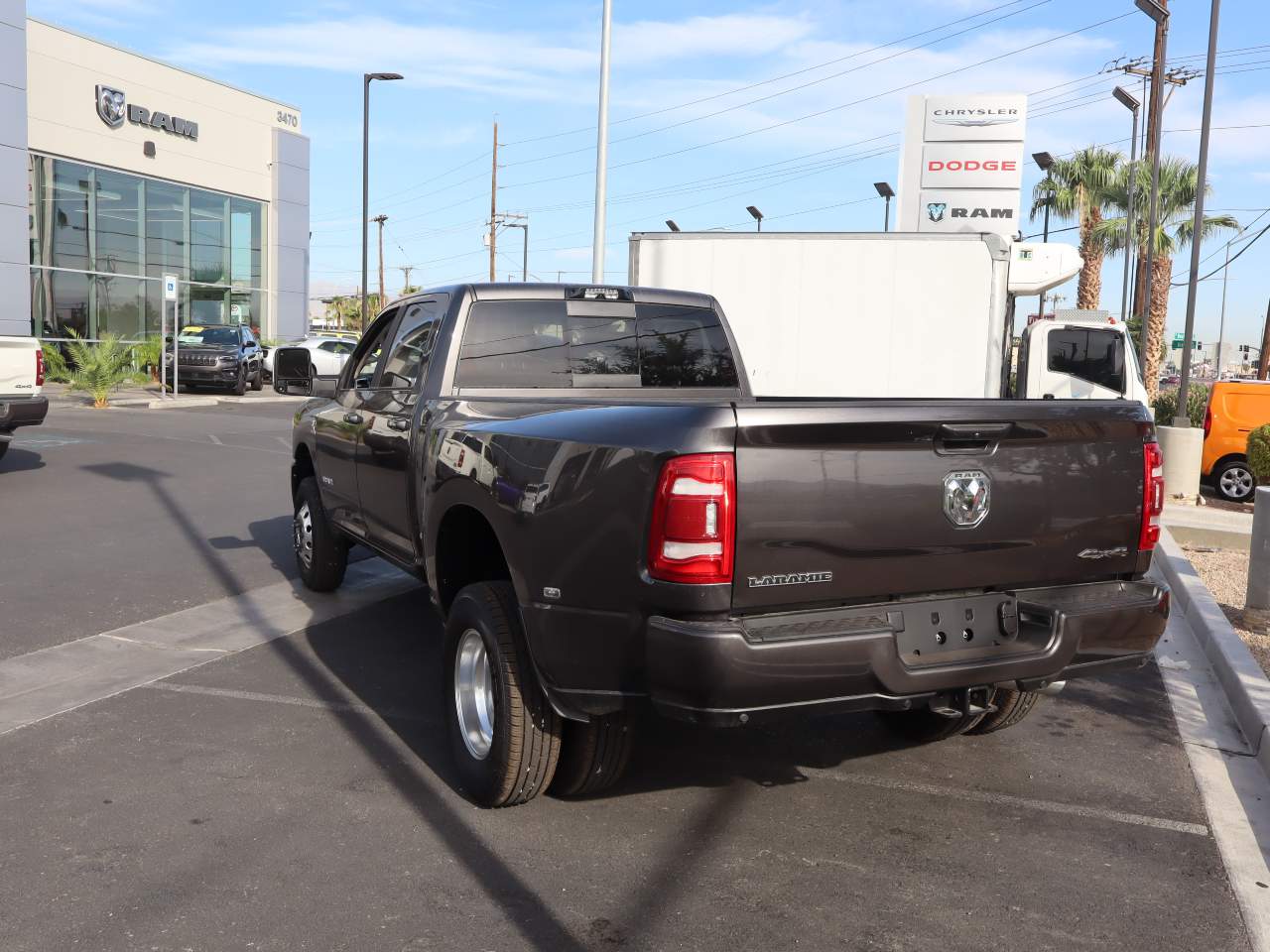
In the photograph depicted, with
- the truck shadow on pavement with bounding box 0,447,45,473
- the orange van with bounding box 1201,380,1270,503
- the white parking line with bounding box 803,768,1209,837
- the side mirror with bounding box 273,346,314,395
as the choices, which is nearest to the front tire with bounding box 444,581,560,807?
the white parking line with bounding box 803,768,1209,837

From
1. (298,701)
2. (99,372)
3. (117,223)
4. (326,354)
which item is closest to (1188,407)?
(298,701)

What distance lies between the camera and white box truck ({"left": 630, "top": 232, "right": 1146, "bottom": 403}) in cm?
1188

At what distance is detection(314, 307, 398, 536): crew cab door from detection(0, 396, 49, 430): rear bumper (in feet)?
21.2

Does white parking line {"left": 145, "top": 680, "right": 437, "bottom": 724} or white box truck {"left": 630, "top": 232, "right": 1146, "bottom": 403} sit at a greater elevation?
white box truck {"left": 630, "top": 232, "right": 1146, "bottom": 403}

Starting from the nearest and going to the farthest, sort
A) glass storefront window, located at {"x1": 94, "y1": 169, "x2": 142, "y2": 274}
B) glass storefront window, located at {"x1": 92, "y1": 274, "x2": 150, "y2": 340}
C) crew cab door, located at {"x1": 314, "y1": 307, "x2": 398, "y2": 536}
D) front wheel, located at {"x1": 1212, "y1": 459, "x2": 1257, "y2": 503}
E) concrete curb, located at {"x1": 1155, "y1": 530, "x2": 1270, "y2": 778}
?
1. concrete curb, located at {"x1": 1155, "y1": 530, "x2": 1270, "y2": 778}
2. crew cab door, located at {"x1": 314, "y1": 307, "x2": 398, "y2": 536}
3. front wheel, located at {"x1": 1212, "y1": 459, "x2": 1257, "y2": 503}
4. glass storefront window, located at {"x1": 92, "y1": 274, "x2": 150, "y2": 340}
5. glass storefront window, located at {"x1": 94, "y1": 169, "x2": 142, "y2": 274}

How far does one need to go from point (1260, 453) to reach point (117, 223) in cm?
3173

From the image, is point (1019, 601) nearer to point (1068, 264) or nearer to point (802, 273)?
point (802, 273)

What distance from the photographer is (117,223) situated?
35.3 metres

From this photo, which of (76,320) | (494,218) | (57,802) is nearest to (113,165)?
(76,320)

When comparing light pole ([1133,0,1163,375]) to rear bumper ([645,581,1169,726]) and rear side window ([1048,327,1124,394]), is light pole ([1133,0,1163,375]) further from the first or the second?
rear bumper ([645,581,1169,726])

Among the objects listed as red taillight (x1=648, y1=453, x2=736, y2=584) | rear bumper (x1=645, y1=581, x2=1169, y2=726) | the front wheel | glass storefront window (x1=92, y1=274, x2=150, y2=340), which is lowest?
the front wheel

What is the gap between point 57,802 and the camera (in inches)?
167

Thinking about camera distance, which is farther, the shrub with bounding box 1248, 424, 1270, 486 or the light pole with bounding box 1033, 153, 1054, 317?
the light pole with bounding box 1033, 153, 1054, 317

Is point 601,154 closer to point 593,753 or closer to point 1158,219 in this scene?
point 593,753
